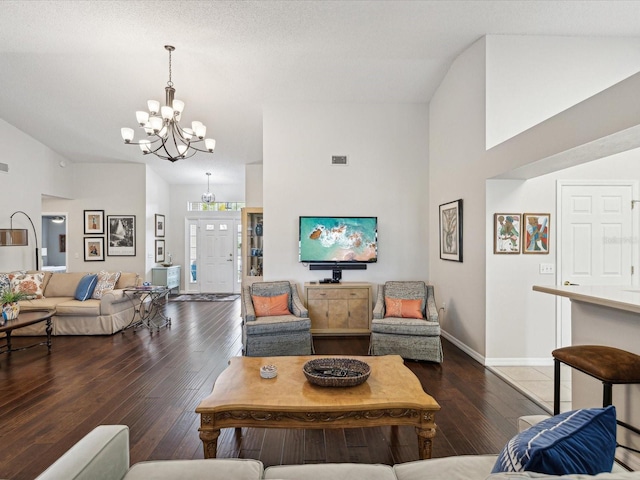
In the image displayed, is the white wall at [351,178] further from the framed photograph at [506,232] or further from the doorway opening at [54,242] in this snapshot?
the doorway opening at [54,242]

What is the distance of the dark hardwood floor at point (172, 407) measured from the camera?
230 cm

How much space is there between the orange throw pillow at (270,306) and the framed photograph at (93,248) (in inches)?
213

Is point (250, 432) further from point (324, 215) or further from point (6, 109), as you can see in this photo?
point (6, 109)

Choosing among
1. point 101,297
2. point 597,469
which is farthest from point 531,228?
point 101,297

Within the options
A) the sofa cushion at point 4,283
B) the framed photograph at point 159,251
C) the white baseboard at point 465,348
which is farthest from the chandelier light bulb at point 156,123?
the framed photograph at point 159,251

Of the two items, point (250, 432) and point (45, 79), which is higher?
point (45, 79)

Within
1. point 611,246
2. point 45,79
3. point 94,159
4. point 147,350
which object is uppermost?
point 45,79

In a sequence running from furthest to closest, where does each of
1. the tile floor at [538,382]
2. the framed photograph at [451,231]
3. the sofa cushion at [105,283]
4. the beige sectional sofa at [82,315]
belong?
the sofa cushion at [105,283]
the beige sectional sofa at [82,315]
the framed photograph at [451,231]
the tile floor at [538,382]

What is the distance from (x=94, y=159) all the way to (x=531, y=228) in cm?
849

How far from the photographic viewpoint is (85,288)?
18.2 feet

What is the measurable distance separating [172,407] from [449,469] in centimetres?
239

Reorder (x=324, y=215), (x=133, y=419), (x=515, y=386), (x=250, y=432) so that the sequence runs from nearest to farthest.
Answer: (x=250, y=432)
(x=133, y=419)
(x=515, y=386)
(x=324, y=215)

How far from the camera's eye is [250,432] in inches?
99.6

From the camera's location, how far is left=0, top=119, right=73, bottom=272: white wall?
6180 millimetres
